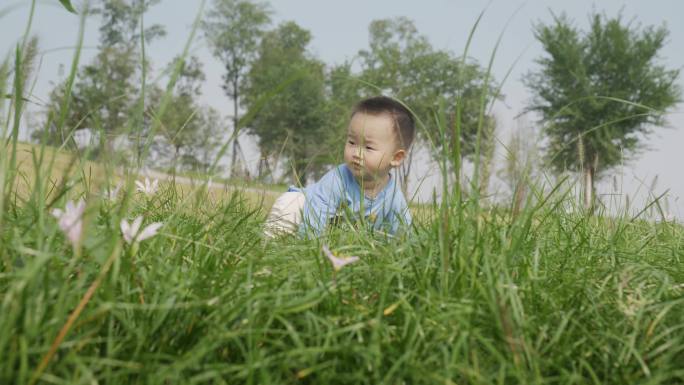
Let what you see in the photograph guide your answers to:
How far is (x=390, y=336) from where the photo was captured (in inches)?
61.9

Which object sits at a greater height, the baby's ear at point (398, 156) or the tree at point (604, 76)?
the tree at point (604, 76)

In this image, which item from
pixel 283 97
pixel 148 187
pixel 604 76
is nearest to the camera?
pixel 148 187

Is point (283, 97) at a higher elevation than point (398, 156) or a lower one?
higher

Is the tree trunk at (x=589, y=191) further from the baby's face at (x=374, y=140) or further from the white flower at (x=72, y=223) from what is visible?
the white flower at (x=72, y=223)

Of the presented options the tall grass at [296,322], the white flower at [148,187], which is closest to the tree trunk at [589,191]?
the tall grass at [296,322]

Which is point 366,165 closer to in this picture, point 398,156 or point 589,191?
point 398,156

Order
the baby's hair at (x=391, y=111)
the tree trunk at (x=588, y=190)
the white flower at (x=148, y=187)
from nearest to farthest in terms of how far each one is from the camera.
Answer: the white flower at (x=148, y=187)
the tree trunk at (x=588, y=190)
the baby's hair at (x=391, y=111)

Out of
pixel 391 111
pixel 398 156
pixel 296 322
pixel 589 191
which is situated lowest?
pixel 296 322

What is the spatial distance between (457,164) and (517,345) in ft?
1.63

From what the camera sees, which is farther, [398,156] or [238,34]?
[238,34]

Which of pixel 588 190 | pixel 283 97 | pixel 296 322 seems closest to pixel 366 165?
pixel 588 190

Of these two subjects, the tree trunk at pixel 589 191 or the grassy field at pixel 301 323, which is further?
the tree trunk at pixel 589 191

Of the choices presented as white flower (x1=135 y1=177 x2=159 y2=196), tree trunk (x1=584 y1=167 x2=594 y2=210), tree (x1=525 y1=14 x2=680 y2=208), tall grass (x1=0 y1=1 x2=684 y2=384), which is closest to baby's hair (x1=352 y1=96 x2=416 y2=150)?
tree trunk (x1=584 y1=167 x2=594 y2=210)

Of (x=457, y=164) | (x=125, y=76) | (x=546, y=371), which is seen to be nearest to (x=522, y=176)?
(x=457, y=164)
